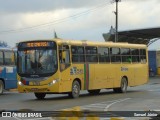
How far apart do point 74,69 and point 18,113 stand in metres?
16.7

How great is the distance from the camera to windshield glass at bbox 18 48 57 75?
22.5 metres

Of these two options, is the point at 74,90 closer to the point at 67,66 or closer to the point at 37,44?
the point at 67,66

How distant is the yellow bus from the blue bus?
4.79 metres

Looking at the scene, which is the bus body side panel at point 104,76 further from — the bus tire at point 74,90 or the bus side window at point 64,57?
the bus side window at point 64,57

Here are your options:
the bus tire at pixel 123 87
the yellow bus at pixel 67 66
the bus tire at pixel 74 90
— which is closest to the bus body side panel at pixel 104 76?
the yellow bus at pixel 67 66

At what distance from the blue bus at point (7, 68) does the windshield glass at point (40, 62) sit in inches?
215

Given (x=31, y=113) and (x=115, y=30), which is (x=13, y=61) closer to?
(x=31, y=113)

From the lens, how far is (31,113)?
705cm

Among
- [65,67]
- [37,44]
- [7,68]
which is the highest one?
[37,44]

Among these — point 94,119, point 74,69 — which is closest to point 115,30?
point 74,69

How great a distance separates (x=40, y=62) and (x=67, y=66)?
4.75ft

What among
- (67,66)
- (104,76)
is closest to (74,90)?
(67,66)

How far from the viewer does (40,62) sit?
22.6 meters

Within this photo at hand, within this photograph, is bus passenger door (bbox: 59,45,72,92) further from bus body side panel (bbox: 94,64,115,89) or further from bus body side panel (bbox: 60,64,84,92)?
bus body side panel (bbox: 94,64,115,89)
